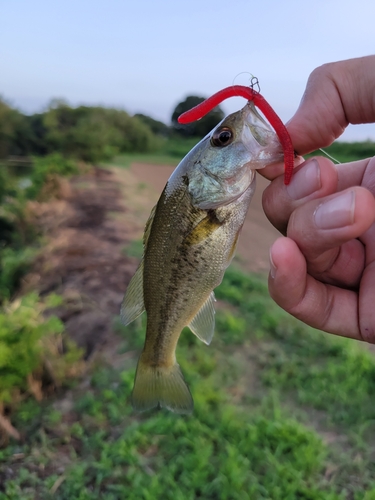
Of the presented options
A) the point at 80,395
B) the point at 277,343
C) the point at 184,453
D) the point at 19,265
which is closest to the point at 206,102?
the point at 184,453

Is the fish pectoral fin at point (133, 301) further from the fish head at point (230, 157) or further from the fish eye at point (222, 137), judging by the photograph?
A: the fish eye at point (222, 137)

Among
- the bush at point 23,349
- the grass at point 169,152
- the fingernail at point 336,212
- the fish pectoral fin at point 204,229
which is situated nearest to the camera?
the fingernail at point 336,212

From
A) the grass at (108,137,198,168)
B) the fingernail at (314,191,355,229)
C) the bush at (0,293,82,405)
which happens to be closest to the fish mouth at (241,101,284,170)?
the fingernail at (314,191,355,229)

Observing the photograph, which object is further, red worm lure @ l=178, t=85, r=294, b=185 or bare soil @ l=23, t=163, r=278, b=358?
bare soil @ l=23, t=163, r=278, b=358

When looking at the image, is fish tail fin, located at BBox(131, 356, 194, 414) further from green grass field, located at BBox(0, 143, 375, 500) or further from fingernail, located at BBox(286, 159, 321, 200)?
green grass field, located at BBox(0, 143, 375, 500)

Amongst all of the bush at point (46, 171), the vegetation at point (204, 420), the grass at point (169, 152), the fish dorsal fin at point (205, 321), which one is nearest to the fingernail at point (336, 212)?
the fish dorsal fin at point (205, 321)

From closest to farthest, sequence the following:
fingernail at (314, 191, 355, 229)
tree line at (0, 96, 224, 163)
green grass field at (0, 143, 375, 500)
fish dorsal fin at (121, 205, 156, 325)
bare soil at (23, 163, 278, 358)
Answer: fingernail at (314, 191, 355, 229), fish dorsal fin at (121, 205, 156, 325), green grass field at (0, 143, 375, 500), bare soil at (23, 163, 278, 358), tree line at (0, 96, 224, 163)

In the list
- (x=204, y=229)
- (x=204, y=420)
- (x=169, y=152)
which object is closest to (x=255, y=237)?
(x=204, y=420)
